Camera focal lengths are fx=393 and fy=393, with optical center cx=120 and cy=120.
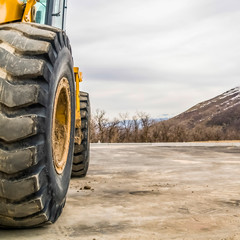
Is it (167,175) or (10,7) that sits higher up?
(10,7)

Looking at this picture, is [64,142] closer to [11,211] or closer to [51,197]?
[51,197]

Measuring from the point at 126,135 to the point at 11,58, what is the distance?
3904cm

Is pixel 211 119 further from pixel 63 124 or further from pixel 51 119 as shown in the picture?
pixel 51 119

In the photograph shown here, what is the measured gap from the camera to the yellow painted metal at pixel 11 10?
2873 millimetres

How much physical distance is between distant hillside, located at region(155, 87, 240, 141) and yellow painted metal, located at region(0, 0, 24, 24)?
39568mm

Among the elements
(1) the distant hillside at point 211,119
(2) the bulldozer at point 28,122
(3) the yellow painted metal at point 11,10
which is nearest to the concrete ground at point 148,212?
(2) the bulldozer at point 28,122

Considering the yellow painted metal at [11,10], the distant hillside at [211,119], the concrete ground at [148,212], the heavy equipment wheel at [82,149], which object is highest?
the distant hillside at [211,119]

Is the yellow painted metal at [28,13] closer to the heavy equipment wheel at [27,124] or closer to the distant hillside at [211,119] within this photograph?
the heavy equipment wheel at [27,124]

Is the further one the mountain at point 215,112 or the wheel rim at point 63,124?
the mountain at point 215,112

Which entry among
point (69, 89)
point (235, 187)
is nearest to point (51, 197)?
point (69, 89)

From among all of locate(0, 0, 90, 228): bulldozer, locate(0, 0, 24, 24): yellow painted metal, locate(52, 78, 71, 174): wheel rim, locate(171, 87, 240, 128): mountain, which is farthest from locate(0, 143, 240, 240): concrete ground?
locate(171, 87, 240, 128): mountain

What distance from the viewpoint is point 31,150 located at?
7.63 ft

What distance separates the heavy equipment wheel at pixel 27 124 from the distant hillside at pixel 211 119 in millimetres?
40072

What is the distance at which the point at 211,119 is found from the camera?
119812 millimetres
